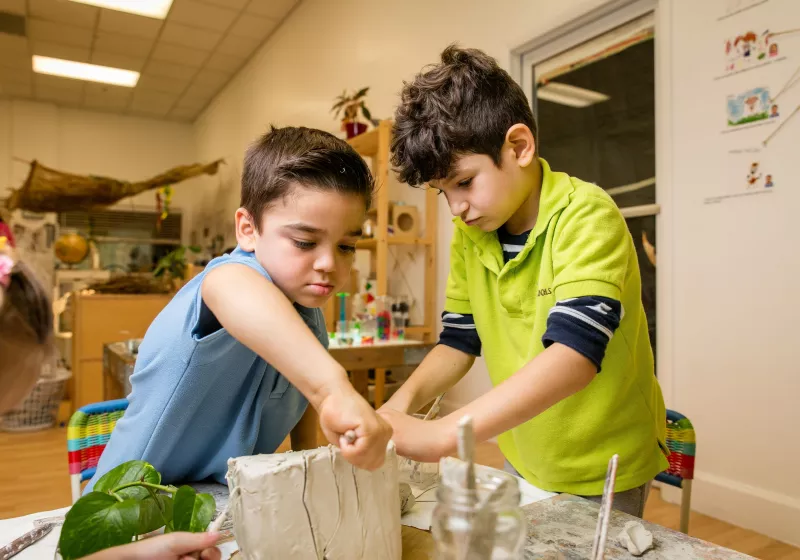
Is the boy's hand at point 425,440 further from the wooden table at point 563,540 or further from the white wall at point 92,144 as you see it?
the white wall at point 92,144

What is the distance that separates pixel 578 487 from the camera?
2.70 ft

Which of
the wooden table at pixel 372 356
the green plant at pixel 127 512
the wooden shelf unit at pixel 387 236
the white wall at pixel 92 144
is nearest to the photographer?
the green plant at pixel 127 512

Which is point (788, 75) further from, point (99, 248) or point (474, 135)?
point (99, 248)

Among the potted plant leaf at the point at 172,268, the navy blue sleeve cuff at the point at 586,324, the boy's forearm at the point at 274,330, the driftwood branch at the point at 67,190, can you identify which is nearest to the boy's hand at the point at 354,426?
the boy's forearm at the point at 274,330

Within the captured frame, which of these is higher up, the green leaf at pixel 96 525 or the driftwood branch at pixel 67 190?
the driftwood branch at pixel 67 190

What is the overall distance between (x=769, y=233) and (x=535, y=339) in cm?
137

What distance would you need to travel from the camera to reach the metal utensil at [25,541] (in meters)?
0.58

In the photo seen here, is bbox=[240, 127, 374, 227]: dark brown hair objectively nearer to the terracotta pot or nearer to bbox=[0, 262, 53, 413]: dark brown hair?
bbox=[0, 262, 53, 413]: dark brown hair

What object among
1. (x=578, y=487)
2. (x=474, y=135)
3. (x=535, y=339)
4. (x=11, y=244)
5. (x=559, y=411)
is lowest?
(x=578, y=487)

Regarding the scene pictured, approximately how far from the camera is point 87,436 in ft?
3.31

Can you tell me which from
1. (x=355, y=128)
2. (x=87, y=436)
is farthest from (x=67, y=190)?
(x=87, y=436)

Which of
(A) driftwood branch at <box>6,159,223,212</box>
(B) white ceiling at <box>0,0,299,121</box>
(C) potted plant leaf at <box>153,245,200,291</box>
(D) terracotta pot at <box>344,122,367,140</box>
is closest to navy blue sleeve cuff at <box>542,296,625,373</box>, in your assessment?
(D) terracotta pot at <box>344,122,367,140</box>

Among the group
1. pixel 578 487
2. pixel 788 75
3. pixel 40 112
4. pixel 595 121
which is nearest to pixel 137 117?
pixel 40 112

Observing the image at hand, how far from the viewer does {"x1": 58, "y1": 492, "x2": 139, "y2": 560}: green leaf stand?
19.7 inches
